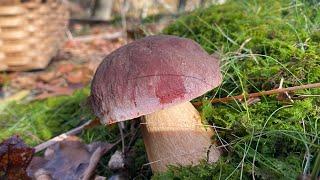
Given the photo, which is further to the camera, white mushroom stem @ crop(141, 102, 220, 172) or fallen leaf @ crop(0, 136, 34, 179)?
fallen leaf @ crop(0, 136, 34, 179)

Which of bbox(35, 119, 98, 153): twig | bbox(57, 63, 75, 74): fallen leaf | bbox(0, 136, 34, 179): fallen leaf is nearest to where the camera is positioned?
bbox(0, 136, 34, 179): fallen leaf

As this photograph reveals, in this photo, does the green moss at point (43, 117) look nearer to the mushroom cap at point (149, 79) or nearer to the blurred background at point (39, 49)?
the blurred background at point (39, 49)

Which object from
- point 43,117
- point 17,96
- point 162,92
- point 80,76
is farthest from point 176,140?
point 80,76

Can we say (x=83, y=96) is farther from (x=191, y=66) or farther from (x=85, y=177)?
(x=191, y=66)

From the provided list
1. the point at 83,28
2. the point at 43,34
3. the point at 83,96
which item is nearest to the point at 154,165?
the point at 83,96

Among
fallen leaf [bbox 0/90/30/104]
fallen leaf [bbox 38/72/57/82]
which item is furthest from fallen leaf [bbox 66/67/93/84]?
fallen leaf [bbox 0/90/30/104]

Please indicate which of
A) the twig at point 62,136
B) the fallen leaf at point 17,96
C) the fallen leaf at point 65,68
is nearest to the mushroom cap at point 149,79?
the twig at point 62,136

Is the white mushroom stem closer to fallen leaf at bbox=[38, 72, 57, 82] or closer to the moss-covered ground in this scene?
the moss-covered ground

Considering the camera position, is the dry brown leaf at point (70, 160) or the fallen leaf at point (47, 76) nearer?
the dry brown leaf at point (70, 160)
